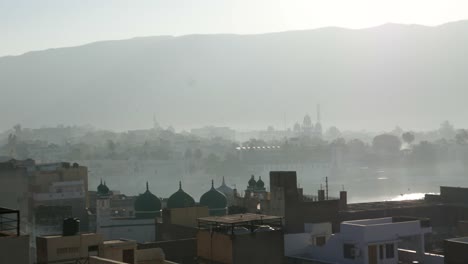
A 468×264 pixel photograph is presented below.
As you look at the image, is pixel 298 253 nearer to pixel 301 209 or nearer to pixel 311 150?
pixel 301 209

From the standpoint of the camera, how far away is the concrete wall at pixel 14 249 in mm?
7324

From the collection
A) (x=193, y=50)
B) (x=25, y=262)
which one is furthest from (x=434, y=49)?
(x=25, y=262)

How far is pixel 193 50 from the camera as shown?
618 ft

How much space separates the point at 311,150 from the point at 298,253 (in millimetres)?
87074

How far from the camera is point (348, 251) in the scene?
45.7 ft

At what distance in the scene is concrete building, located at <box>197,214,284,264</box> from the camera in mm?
12336

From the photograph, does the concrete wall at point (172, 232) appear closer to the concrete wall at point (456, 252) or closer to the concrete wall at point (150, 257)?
the concrete wall at point (150, 257)

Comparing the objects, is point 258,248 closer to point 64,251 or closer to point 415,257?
point 64,251

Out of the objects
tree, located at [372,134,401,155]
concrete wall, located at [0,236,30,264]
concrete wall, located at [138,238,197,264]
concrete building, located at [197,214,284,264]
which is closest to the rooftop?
concrete building, located at [197,214,284,264]

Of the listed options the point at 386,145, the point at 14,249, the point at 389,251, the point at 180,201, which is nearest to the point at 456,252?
the point at 389,251

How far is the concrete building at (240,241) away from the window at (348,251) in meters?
1.50

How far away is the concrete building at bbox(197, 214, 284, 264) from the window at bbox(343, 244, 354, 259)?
150cm

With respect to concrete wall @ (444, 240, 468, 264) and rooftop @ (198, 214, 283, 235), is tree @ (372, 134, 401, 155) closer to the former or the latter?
concrete wall @ (444, 240, 468, 264)

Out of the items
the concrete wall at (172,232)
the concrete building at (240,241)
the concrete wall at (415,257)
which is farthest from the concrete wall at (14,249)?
the concrete wall at (172,232)
